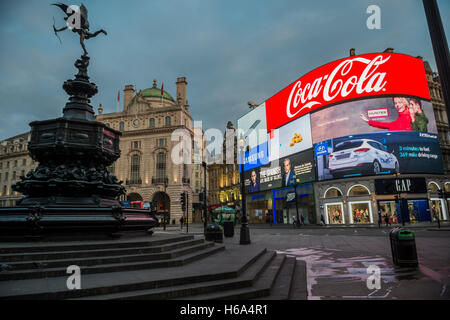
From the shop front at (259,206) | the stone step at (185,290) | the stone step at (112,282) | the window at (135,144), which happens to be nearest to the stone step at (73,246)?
the stone step at (112,282)

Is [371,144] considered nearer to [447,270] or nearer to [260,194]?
[260,194]

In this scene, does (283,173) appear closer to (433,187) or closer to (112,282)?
(433,187)

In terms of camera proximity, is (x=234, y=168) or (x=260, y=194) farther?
(x=234, y=168)

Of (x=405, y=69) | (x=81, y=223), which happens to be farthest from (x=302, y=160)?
(x=81, y=223)

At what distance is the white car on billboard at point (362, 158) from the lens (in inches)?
1289

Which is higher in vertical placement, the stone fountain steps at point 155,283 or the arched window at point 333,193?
the arched window at point 333,193

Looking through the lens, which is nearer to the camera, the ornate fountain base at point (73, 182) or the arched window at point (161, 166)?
the ornate fountain base at point (73, 182)

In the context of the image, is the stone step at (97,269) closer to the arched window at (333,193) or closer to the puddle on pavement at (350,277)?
the puddle on pavement at (350,277)

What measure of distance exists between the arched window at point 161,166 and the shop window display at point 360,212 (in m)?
33.3

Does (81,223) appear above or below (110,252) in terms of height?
above

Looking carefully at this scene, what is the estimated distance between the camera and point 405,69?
35.5 metres

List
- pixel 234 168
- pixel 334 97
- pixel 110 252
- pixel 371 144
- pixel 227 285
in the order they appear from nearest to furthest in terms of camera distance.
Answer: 1. pixel 227 285
2. pixel 110 252
3. pixel 371 144
4. pixel 334 97
5. pixel 234 168

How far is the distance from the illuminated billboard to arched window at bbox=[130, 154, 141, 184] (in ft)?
101

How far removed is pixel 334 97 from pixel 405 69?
9.82 metres
